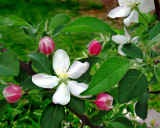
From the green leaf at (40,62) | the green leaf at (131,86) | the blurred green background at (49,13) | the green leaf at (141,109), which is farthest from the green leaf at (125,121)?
the blurred green background at (49,13)

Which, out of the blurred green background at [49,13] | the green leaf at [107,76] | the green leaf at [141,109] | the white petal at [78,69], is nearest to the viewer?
the green leaf at [107,76]

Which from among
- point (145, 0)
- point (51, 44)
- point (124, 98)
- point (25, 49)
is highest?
point (145, 0)

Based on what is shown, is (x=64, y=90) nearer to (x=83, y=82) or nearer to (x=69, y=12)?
(x=83, y=82)

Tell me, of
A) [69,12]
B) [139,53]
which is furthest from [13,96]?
[69,12]

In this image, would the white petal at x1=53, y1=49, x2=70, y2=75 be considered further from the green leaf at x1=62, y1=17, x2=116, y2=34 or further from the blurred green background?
the blurred green background

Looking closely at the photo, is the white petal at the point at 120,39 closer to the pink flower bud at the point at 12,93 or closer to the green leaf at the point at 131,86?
the green leaf at the point at 131,86

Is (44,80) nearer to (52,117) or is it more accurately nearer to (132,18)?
(52,117)
